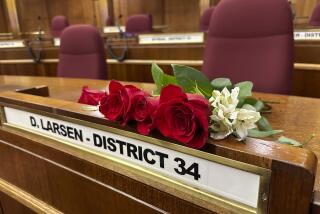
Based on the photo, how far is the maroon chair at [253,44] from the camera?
1.14 m

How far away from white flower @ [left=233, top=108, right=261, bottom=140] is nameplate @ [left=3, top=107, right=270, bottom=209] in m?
0.05

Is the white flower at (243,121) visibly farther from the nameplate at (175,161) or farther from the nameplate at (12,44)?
the nameplate at (12,44)

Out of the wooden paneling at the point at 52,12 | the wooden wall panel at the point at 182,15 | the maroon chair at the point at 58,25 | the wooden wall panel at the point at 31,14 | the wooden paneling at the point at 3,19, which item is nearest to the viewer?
the maroon chair at the point at 58,25

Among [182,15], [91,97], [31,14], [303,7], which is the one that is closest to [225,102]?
[91,97]

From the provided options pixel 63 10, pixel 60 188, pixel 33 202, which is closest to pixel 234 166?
pixel 60 188

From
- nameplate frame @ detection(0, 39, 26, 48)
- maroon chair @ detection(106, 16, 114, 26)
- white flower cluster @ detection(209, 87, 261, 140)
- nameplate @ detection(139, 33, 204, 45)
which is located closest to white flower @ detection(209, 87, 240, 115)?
white flower cluster @ detection(209, 87, 261, 140)

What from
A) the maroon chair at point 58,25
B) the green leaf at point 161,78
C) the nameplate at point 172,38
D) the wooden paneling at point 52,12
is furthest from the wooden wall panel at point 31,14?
the green leaf at point 161,78

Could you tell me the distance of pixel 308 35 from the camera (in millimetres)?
1978

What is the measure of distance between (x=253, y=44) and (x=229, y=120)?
3.15ft

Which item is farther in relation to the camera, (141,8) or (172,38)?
(141,8)

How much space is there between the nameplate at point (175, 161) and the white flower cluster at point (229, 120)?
39 millimetres

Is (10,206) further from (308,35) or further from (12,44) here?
(12,44)

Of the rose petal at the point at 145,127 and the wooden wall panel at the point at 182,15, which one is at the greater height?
the wooden wall panel at the point at 182,15

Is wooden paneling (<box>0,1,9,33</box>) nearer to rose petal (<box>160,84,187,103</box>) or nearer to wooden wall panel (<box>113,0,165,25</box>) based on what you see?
→ wooden wall panel (<box>113,0,165,25</box>)
